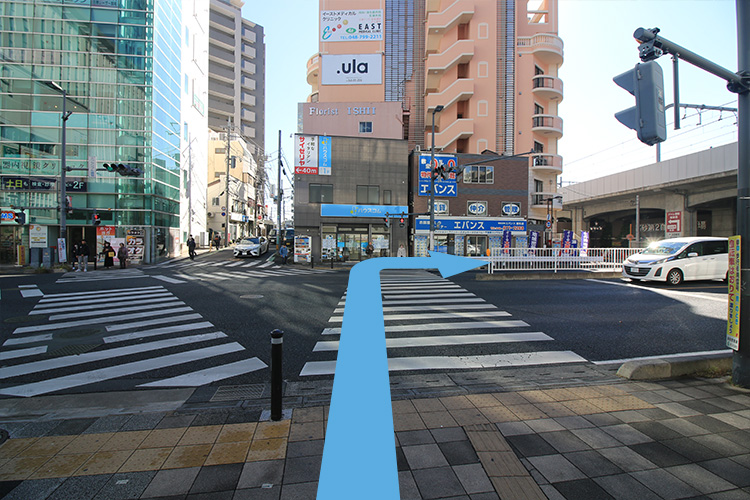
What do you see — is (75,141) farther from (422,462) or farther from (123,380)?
(422,462)

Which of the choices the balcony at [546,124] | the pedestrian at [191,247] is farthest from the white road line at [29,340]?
the balcony at [546,124]

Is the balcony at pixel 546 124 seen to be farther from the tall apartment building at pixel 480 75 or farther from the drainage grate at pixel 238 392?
the drainage grate at pixel 238 392

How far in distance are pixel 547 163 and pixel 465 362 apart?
121ft

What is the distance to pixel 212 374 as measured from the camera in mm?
5512

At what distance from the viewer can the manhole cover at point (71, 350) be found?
646 centimetres

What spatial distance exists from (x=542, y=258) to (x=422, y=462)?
63.1 feet

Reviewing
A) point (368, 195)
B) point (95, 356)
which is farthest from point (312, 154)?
point (95, 356)

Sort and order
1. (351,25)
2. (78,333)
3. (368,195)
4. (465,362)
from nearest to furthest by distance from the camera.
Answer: (465,362), (78,333), (368,195), (351,25)

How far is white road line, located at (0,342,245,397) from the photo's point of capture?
504 cm

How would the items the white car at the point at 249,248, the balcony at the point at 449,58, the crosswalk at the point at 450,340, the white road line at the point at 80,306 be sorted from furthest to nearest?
the balcony at the point at 449,58 → the white car at the point at 249,248 → the white road line at the point at 80,306 → the crosswalk at the point at 450,340

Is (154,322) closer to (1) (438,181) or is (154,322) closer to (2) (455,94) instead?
(1) (438,181)

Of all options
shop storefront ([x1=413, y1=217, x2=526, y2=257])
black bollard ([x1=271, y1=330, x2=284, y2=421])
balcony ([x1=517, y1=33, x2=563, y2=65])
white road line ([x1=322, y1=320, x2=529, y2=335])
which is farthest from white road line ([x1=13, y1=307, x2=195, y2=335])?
balcony ([x1=517, y1=33, x2=563, y2=65])

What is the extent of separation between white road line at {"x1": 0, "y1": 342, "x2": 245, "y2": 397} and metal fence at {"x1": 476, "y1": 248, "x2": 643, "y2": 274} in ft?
51.4

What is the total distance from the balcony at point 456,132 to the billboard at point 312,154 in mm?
13645
